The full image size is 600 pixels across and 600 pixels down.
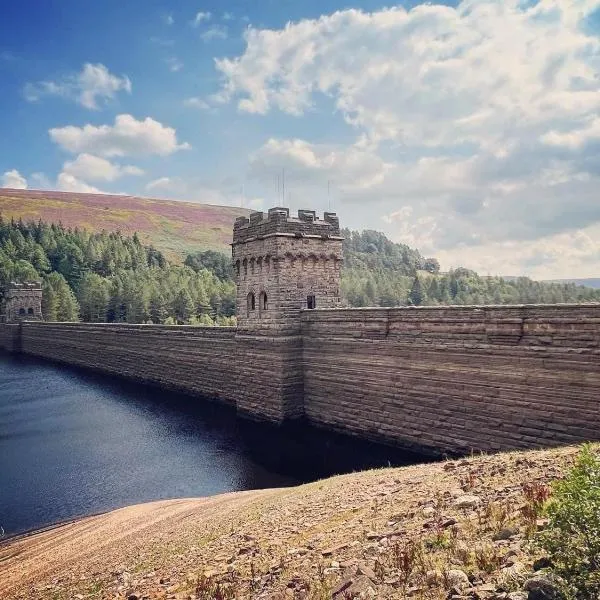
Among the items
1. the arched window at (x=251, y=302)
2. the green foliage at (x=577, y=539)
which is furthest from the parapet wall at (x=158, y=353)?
the green foliage at (x=577, y=539)

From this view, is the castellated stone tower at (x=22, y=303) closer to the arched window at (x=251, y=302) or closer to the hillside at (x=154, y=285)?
the hillside at (x=154, y=285)

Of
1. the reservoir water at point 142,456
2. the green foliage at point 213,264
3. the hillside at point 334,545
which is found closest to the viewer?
the hillside at point 334,545

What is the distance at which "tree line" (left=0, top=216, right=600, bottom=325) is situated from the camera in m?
83.6

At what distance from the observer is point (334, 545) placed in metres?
8.48

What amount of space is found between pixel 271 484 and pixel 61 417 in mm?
19226

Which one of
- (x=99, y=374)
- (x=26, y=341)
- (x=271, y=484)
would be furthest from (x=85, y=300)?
(x=271, y=484)

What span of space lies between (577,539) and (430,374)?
42.7 ft

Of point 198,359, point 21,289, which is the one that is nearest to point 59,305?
point 21,289

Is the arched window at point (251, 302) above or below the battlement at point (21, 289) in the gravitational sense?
below

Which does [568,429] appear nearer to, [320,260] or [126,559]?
[126,559]

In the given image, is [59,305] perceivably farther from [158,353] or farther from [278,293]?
[278,293]

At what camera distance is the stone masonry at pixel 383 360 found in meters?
14.5

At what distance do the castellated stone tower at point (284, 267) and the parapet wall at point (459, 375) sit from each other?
178cm

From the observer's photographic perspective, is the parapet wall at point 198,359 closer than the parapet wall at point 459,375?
No
